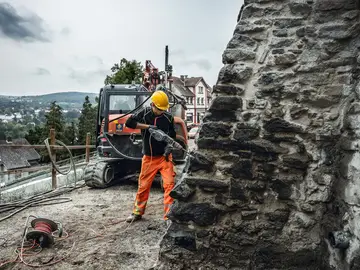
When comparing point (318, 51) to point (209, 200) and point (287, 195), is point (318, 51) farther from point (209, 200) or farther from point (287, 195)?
point (209, 200)

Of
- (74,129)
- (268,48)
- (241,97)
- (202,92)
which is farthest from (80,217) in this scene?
(202,92)

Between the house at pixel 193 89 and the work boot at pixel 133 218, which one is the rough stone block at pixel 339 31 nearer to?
the work boot at pixel 133 218

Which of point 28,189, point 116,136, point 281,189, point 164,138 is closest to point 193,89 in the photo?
point 116,136

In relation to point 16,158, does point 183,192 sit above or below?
above

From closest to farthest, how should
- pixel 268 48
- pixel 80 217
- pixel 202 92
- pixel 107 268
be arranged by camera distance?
1. pixel 268 48
2. pixel 107 268
3. pixel 80 217
4. pixel 202 92

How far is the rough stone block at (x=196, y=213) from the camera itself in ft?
9.71

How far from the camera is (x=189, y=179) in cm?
302

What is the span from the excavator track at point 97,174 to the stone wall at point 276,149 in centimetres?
452

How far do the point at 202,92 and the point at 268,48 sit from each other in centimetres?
5260

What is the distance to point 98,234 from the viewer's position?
4.56 m

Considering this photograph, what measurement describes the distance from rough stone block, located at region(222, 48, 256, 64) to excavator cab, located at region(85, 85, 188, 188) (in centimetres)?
389

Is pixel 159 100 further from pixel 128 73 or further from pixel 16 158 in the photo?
pixel 16 158

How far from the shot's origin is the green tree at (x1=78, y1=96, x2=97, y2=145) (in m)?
42.2

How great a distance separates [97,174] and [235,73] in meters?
5.04
